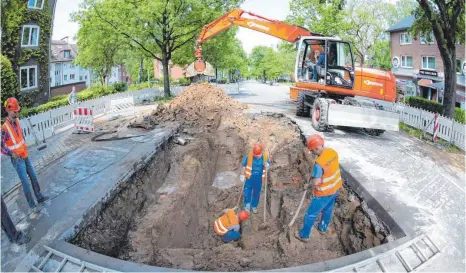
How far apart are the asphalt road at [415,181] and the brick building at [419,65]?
1637 cm

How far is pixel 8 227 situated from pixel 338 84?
10550 millimetres

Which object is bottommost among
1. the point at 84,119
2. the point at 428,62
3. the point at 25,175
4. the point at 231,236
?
the point at 231,236

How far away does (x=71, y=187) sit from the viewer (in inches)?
295

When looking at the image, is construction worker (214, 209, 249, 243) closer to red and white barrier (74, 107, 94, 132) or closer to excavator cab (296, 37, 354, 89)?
excavator cab (296, 37, 354, 89)

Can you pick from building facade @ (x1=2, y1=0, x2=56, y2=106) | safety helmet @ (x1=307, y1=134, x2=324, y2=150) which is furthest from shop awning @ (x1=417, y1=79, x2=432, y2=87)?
building facade @ (x1=2, y1=0, x2=56, y2=106)

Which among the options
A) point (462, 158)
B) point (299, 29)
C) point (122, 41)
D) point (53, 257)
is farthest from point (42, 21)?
point (462, 158)

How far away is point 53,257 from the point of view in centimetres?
504

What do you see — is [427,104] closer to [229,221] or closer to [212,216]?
[212,216]

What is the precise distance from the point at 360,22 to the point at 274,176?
25.0 meters

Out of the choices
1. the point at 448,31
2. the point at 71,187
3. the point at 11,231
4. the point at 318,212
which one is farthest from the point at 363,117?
the point at 11,231

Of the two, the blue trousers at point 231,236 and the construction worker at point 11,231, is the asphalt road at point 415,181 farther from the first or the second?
the construction worker at point 11,231

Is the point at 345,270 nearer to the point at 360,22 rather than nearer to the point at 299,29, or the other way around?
the point at 299,29

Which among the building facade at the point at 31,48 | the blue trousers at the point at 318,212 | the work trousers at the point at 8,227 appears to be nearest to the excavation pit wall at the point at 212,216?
the blue trousers at the point at 318,212

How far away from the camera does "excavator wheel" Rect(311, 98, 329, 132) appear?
38.2ft
